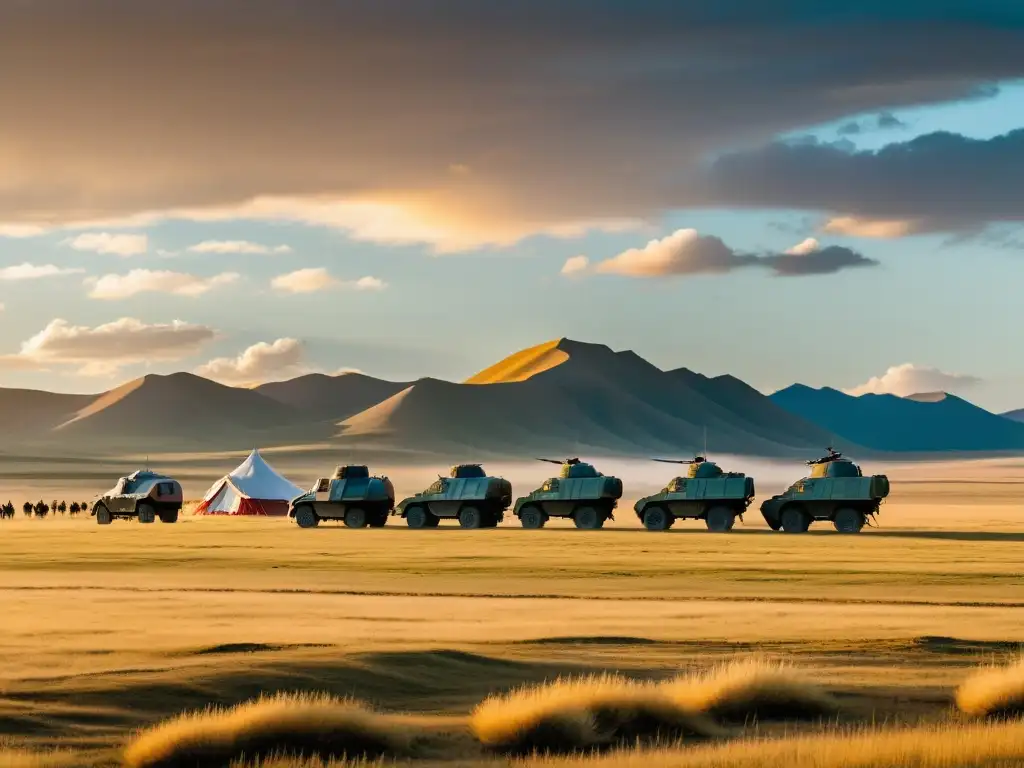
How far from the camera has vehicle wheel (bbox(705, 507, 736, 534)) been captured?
181ft

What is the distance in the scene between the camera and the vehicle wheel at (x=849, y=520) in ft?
173

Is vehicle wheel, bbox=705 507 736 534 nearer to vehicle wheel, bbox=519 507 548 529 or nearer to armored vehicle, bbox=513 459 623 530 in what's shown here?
armored vehicle, bbox=513 459 623 530

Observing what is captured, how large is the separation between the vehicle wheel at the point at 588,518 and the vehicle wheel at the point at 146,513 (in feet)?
59.7

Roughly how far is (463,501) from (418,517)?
7.01 ft

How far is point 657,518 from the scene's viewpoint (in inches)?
2192

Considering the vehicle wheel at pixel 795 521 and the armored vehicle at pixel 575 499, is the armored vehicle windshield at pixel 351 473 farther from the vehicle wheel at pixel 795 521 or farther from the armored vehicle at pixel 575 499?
the vehicle wheel at pixel 795 521

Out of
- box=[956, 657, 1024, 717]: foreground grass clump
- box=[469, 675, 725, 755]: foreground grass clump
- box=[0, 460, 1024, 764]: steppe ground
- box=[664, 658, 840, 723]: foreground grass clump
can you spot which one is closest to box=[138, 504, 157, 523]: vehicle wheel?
box=[0, 460, 1024, 764]: steppe ground

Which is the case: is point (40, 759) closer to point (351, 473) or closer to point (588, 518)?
point (588, 518)

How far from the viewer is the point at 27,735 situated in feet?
50.4

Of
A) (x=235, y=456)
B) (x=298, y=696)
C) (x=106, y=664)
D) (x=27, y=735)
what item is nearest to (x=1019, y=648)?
(x=298, y=696)

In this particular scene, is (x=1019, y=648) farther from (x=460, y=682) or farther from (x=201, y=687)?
(x=201, y=687)

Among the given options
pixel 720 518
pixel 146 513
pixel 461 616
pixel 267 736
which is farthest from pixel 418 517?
pixel 267 736

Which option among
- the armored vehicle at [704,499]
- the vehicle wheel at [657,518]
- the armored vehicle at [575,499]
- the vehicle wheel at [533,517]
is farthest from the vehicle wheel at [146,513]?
the vehicle wheel at [657,518]

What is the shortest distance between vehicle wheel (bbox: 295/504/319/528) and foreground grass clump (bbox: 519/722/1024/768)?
4618 centimetres
